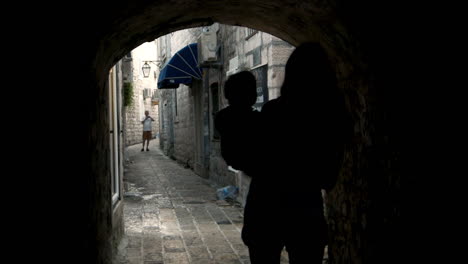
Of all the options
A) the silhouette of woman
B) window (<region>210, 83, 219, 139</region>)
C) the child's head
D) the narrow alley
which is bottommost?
the narrow alley

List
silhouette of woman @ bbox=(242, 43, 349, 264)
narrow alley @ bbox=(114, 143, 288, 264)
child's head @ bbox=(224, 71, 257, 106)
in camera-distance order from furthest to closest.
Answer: narrow alley @ bbox=(114, 143, 288, 264), child's head @ bbox=(224, 71, 257, 106), silhouette of woman @ bbox=(242, 43, 349, 264)

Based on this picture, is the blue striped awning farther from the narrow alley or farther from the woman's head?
the woman's head

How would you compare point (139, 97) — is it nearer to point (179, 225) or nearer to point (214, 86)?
point (214, 86)

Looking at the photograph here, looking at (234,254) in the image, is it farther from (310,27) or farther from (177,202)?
(177,202)

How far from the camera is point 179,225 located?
621 centimetres

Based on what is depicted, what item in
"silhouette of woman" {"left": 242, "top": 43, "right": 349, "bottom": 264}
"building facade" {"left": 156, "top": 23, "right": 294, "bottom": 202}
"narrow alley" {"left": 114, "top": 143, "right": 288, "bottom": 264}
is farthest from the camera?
"building facade" {"left": 156, "top": 23, "right": 294, "bottom": 202}

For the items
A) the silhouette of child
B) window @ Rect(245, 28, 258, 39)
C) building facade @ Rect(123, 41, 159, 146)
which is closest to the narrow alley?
the silhouette of child

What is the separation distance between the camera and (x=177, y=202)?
316 inches

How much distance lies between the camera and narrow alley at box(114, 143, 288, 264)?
4754 mm

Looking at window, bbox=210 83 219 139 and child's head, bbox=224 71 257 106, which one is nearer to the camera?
child's head, bbox=224 71 257 106

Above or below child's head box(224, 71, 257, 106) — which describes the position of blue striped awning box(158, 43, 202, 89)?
above

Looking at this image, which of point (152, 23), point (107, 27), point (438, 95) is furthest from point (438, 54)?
point (152, 23)

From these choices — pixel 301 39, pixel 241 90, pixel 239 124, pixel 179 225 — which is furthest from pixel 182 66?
pixel 239 124

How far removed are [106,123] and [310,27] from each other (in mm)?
1969
